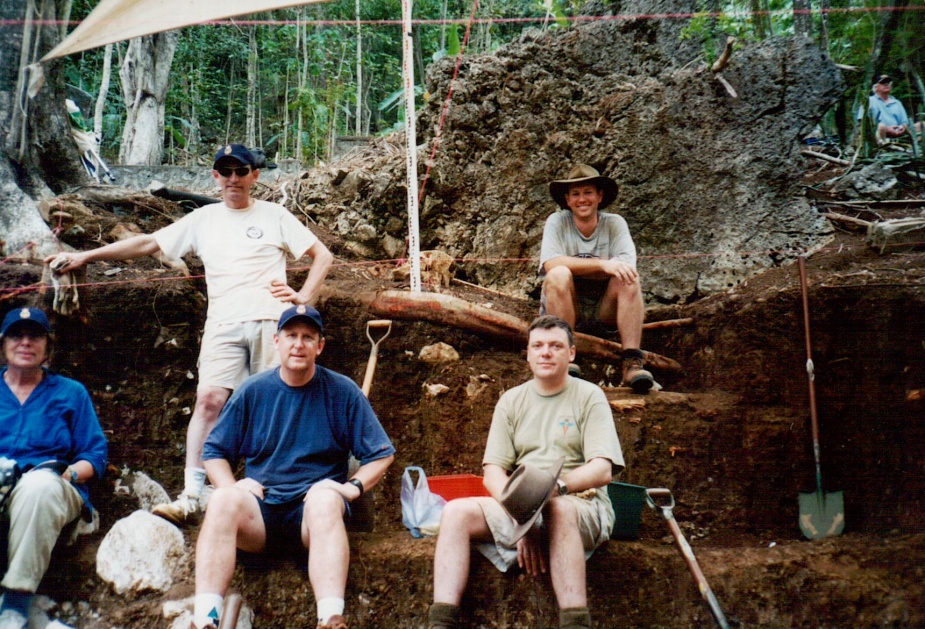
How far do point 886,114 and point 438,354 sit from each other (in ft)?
19.7

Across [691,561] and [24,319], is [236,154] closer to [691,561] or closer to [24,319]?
[24,319]

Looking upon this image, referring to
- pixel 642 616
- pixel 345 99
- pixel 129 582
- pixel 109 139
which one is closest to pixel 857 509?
pixel 642 616

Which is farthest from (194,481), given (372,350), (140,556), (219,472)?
(372,350)

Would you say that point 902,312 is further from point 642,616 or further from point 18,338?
point 18,338

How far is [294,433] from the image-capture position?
3053 mm

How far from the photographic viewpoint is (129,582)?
3.35 meters

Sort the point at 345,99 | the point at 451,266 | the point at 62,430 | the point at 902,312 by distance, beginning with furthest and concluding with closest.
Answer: the point at 345,99 → the point at 451,266 → the point at 902,312 → the point at 62,430

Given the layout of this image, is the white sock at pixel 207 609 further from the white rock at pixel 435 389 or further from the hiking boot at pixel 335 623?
the white rock at pixel 435 389

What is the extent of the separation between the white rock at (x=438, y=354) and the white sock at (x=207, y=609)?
2627mm

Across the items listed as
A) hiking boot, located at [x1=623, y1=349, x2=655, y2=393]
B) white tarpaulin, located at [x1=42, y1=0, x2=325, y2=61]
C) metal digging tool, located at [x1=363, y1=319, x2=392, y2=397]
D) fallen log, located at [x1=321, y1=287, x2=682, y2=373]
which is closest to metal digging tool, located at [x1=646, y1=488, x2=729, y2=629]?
hiking boot, located at [x1=623, y1=349, x2=655, y2=393]

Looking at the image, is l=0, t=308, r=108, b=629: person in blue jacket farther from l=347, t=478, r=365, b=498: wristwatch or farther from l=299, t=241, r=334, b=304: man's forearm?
l=347, t=478, r=365, b=498: wristwatch

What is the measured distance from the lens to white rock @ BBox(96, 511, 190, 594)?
132 inches

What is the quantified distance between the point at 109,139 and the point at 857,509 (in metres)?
17.2

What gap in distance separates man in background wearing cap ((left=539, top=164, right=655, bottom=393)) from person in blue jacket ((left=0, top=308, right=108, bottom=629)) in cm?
268
